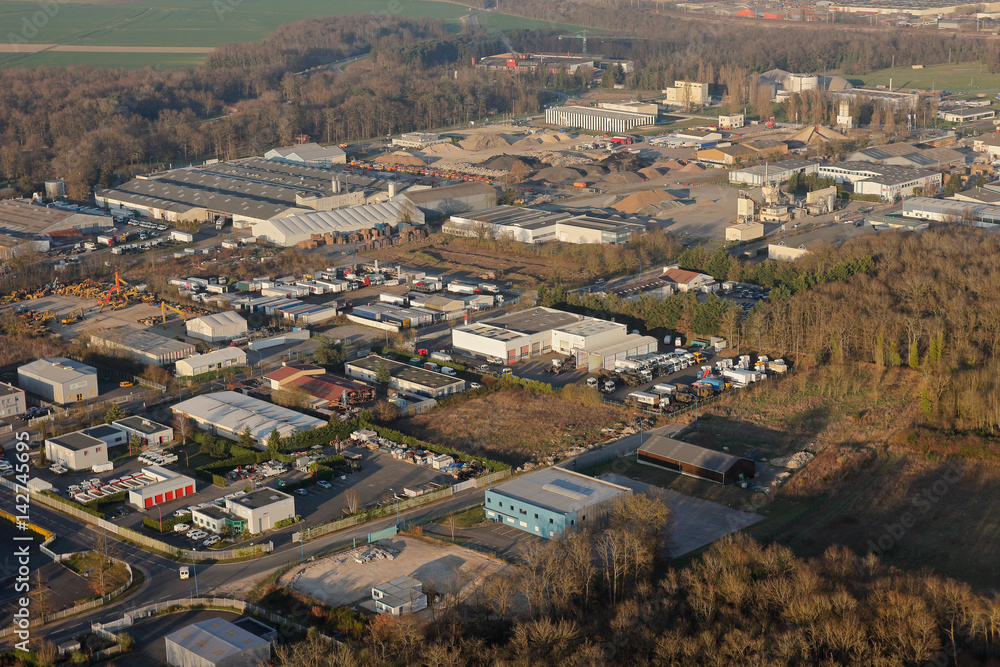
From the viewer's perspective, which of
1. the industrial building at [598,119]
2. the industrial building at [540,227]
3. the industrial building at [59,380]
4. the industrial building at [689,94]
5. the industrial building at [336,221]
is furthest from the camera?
the industrial building at [689,94]

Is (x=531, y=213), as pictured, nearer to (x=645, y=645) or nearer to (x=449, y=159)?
(x=449, y=159)

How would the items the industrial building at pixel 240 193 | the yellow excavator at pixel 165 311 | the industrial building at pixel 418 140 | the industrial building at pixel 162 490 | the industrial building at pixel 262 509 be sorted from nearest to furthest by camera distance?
the industrial building at pixel 262 509
the industrial building at pixel 162 490
the yellow excavator at pixel 165 311
the industrial building at pixel 240 193
the industrial building at pixel 418 140

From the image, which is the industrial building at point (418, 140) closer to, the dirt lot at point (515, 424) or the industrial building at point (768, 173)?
the industrial building at point (768, 173)

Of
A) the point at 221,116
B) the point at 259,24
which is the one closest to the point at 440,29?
the point at 259,24

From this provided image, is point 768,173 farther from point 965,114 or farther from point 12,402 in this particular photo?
point 12,402

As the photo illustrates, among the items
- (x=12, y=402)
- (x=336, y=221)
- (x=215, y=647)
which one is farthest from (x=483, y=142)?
(x=215, y=647)

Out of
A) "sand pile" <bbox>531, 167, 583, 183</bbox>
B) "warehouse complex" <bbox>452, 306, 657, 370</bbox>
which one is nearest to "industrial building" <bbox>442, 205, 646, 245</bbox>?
"sand pile" <bbox>531, 167, 583, 183</bbox>

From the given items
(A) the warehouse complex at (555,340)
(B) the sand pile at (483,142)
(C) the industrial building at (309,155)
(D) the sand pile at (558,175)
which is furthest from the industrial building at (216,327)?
(B) the sand pile at (483,142)
